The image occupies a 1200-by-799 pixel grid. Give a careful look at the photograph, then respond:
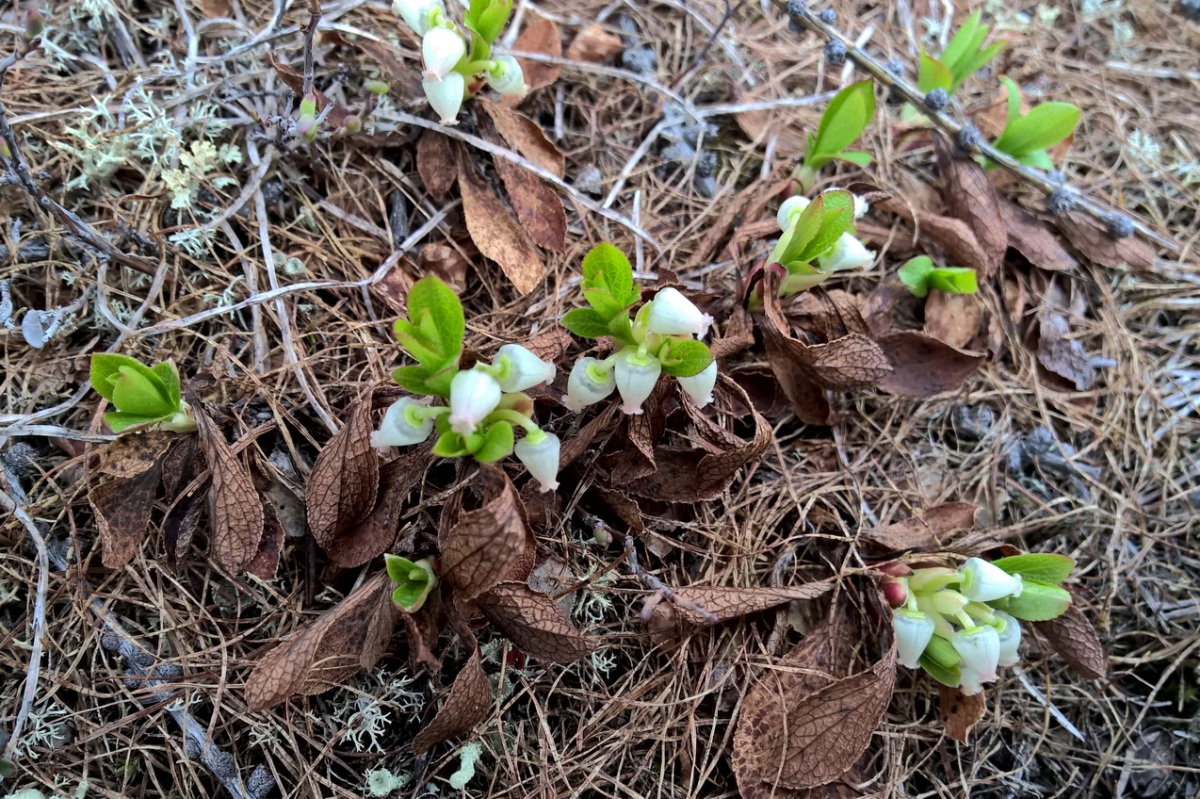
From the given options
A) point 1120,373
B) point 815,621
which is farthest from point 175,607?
point 1120,373

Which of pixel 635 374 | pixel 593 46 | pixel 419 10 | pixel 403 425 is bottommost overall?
pixel 403 425

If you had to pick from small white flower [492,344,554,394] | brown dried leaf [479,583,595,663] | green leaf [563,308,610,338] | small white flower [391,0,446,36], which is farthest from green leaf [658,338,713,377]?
small white flower [391,0,446,36]

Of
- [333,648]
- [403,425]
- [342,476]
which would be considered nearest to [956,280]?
[403,425]

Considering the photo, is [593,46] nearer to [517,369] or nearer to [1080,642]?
[517,369]

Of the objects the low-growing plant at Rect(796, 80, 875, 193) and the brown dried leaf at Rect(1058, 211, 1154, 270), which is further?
the brown dried leaf at Rect(1058, 211, 1154, 270)

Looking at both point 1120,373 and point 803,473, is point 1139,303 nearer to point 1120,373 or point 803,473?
point 1120,373

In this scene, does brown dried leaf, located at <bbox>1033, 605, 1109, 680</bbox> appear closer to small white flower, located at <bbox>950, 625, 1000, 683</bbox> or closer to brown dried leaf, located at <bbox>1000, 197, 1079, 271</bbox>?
small white flower, located at <bbox>950, 625, 1000, 683</bbox>

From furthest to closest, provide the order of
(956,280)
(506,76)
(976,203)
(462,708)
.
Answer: (976,203)
(956,280)
(506,76)
(462,708)
